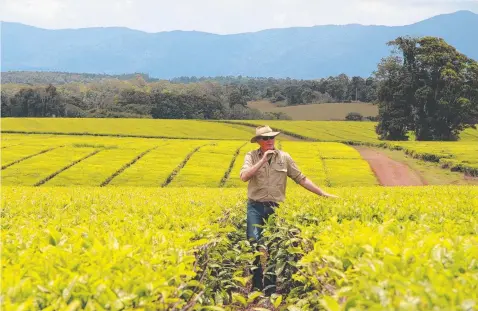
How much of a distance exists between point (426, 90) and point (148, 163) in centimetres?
4921

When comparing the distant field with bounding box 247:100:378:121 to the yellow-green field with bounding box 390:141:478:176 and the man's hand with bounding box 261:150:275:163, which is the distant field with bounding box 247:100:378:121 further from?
the man's hand with bounding box 261:150:275:163

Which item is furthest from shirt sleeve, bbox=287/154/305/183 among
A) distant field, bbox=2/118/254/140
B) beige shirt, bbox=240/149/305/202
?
distant field, bbox=2/118/254/140

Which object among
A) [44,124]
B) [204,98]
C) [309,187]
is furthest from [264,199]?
[204,98]

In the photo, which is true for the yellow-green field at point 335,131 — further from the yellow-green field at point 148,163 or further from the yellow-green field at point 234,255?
the yellow-green field at point 234,255

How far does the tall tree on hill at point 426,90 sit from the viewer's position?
88688 mm

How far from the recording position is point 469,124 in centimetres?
9238

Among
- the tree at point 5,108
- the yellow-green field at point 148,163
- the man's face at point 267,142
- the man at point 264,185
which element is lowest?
the yellow-green field at point 148,163

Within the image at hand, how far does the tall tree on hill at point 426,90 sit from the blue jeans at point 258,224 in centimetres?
8231

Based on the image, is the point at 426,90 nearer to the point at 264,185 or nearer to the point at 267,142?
the point at 264,185

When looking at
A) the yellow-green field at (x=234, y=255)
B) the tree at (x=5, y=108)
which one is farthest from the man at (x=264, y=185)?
the tree at (x=5, y=108)

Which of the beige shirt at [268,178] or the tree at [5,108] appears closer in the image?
the beige shirt at [268,178]

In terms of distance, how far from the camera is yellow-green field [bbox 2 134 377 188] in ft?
181

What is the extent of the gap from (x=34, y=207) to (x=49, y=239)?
6.94 meters

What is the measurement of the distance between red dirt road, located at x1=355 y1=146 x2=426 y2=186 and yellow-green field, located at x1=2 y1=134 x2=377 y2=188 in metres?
1.27
